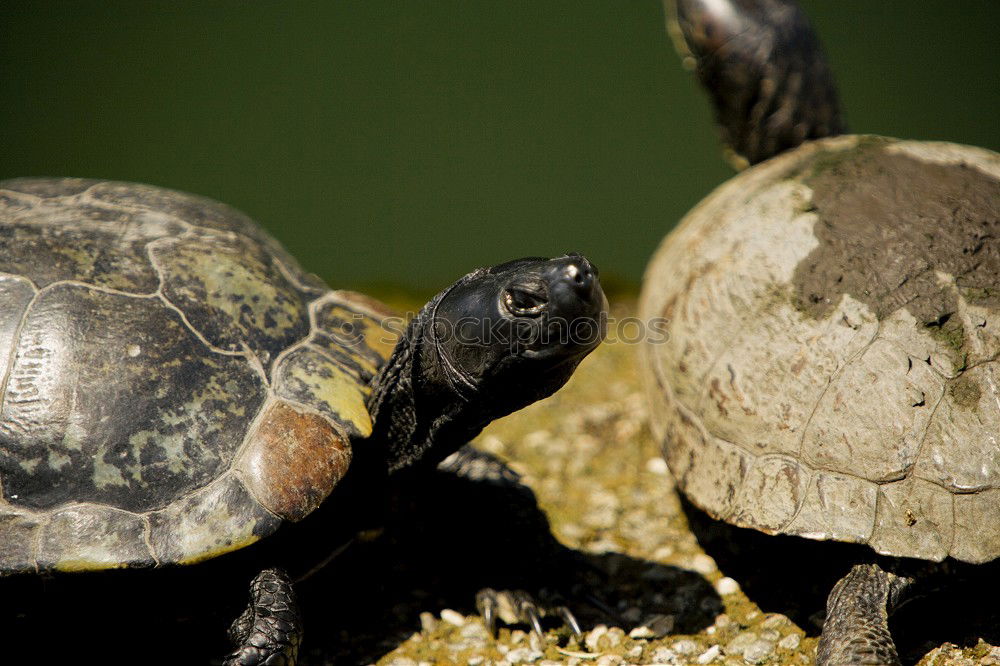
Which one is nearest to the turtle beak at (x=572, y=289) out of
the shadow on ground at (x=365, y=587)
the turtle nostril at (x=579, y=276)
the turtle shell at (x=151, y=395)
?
the turtle nostril at (x=579, y=276)

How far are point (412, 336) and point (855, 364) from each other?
64.6 inches

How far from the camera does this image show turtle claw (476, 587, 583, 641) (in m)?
3.20

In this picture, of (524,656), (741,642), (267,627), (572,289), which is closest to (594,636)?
(524,656)

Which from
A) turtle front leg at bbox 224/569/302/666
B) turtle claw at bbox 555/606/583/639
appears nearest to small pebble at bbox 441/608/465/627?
turtle claw at bbox 555/606/583/639

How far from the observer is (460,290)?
280cm

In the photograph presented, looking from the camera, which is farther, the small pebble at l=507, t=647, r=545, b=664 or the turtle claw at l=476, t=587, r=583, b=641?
the turtle claw at l=476, t=587, r=583, b=641

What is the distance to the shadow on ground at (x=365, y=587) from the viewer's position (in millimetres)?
2736

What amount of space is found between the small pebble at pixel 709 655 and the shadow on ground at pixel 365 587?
170mm

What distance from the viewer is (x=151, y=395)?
275cm

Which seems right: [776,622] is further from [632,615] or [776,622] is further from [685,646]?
[632,615]

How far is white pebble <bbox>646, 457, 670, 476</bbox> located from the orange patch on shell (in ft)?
6.79

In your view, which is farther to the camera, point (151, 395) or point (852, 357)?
point (852, 357)

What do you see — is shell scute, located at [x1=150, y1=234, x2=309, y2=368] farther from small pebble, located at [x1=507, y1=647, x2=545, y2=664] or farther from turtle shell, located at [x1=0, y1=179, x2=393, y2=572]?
small pebble, located at [x1=507, y1=647, x2=545, y2=664]

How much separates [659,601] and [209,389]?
2028 mm
